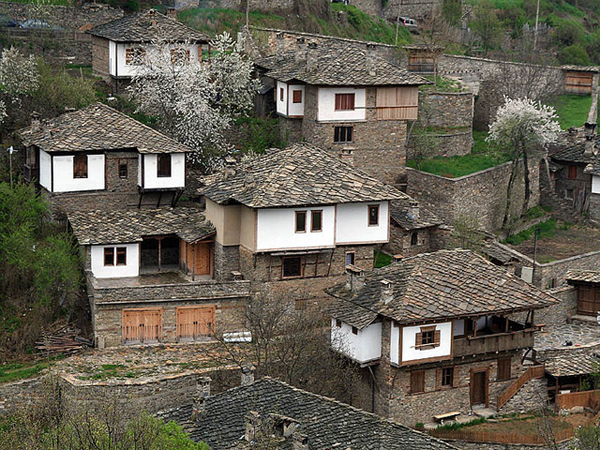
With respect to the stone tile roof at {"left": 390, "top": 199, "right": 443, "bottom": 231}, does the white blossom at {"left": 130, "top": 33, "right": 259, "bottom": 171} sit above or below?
above

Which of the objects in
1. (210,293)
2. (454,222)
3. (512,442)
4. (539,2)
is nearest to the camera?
(512,442)

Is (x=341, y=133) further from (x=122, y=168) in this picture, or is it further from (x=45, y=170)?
(x=45, y=170)

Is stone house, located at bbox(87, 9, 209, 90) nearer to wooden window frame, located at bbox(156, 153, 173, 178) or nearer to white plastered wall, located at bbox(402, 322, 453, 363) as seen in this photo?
wooden window frame, located at bbox(156, 153, 173, 178)

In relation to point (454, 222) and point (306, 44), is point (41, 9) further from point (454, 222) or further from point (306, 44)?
point (454, 222)

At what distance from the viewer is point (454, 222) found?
2293 inches

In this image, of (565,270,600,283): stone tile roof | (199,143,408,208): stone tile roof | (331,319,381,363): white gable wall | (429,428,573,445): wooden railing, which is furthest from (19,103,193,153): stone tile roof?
(565,270,600,283): stone tile roof

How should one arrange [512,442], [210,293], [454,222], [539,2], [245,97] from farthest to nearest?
[539,2] < [245,97] < [454,222] < [210,293] < [512,442]

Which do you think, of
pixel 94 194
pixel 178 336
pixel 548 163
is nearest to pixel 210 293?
pixel 178 336

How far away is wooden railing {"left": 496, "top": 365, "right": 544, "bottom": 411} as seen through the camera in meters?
48.1

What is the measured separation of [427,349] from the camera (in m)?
46.4

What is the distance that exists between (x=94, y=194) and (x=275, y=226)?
8.52 meters

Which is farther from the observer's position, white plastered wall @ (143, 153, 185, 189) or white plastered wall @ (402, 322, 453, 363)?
white plastered wall @ (143, 153, 185, 189)

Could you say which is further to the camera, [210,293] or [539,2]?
[539,2]

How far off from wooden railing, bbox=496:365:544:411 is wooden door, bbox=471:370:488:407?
0.57 meters
